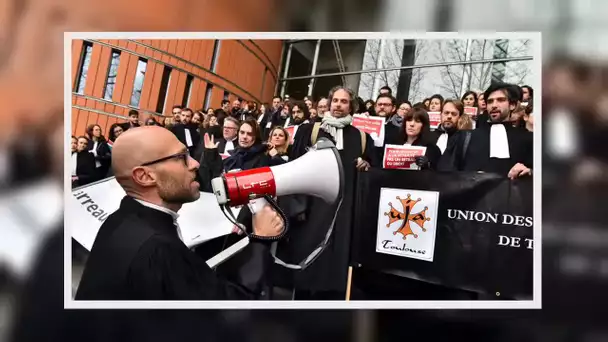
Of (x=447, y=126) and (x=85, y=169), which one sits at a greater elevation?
(x=447, y=126)

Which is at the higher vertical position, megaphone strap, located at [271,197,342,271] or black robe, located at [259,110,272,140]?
black robe, located at [259,110,272,140]

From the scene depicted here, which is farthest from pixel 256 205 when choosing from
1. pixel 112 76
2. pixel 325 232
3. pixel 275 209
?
pixel 112 76

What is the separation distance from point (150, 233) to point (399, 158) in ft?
3.43

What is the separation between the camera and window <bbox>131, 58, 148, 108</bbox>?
188 cm

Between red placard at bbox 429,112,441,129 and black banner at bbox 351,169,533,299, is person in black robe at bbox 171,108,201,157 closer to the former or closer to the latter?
black banner at bbox 351,169,533,299

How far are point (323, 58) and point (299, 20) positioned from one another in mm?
183

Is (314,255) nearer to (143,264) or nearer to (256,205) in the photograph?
(256,205)

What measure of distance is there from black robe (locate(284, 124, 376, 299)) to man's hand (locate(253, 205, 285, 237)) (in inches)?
2.1

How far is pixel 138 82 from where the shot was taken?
1890 mm

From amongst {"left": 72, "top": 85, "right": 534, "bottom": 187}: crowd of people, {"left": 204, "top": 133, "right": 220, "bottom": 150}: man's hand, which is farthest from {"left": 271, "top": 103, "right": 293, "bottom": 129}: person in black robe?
{"left": 204, "top": 133, "right": 220, "bottom": 150}: man's hand

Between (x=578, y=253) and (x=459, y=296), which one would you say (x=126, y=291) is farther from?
(x=578, y=253)

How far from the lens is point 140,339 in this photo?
1.90 metres

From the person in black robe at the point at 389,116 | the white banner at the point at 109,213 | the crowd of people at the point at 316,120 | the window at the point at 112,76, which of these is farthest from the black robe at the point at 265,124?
the window at the point at 112,76

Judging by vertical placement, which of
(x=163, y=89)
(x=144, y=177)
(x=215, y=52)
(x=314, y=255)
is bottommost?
(x=314, y=255)
